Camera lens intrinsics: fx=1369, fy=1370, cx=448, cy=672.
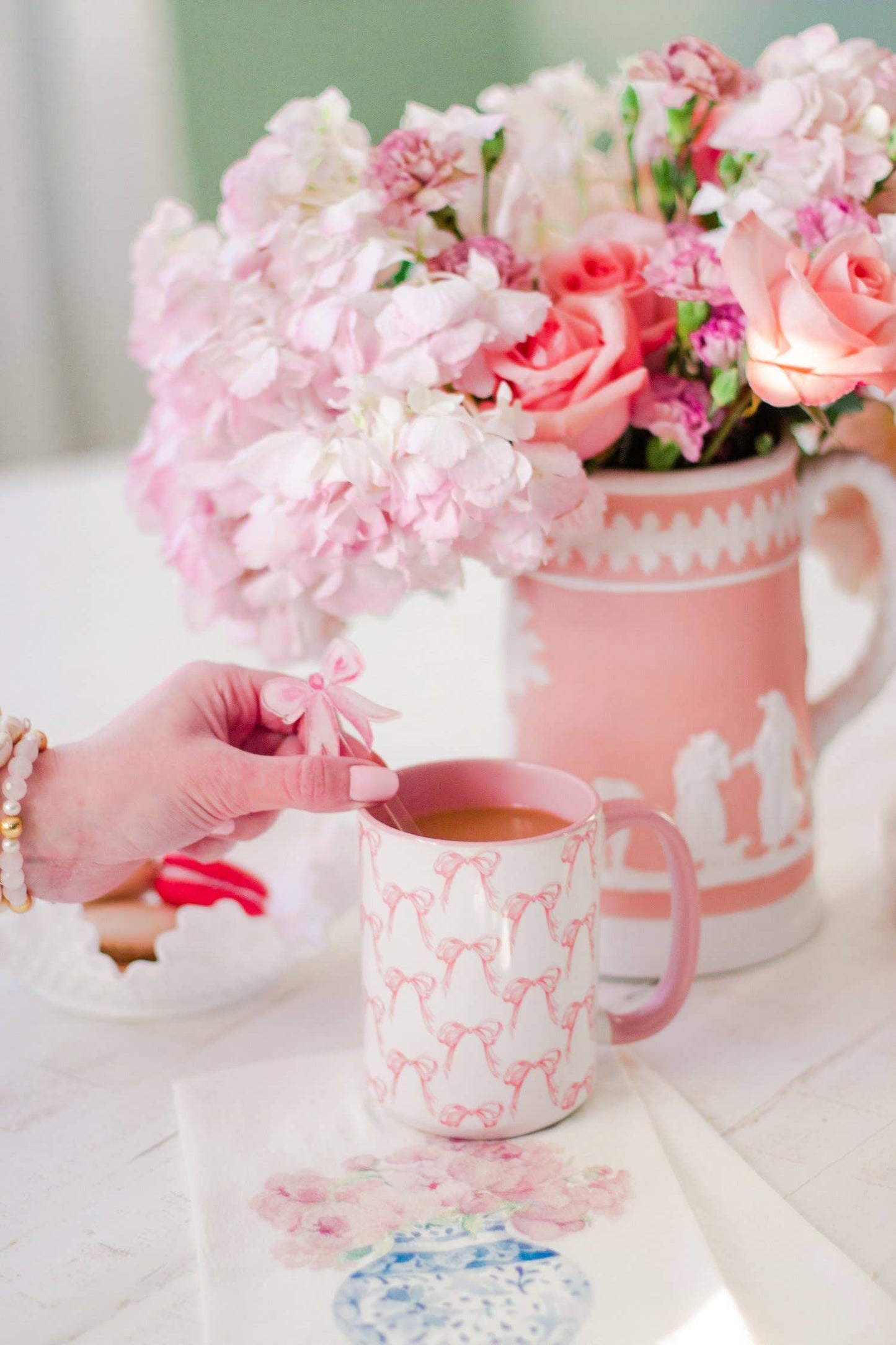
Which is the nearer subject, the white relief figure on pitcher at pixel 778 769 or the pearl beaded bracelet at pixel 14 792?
the pearl beaded bracelet at pixel 14 792

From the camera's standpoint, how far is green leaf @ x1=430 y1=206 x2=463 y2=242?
747mm

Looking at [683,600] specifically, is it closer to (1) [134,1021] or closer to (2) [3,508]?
(1) [134,1021]

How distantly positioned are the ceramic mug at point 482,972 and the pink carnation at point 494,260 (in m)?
0.27

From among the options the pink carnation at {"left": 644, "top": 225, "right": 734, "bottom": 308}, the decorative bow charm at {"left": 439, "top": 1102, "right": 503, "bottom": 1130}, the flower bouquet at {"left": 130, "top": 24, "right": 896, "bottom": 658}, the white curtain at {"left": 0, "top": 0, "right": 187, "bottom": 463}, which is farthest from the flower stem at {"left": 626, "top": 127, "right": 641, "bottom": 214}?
the white curtain at {"left": 0, "top": 0, "right": 187, "bottom": 463}

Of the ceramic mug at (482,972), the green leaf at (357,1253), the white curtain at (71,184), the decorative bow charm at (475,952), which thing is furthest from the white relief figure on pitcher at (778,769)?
the white curtain at (71,184)

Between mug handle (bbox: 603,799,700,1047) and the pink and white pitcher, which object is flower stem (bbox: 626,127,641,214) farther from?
mug handle (bbox: 603,799,700,1047)

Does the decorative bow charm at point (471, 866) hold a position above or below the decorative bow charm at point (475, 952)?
above

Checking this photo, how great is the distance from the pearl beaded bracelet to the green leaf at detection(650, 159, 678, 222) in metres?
0.45

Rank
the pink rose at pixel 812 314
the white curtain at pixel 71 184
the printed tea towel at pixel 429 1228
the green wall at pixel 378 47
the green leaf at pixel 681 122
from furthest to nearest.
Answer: the green wall at pixel 378 47 → the white curtain at pixel 71 184 → the green leaf at pixel 681 122 → the pink rose at pixel 812 314 → the printed tea towel at pixel 429 1228

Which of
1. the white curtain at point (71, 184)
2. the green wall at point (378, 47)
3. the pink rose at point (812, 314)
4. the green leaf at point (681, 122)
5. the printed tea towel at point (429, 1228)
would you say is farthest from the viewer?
the green wall at point (378, 47)

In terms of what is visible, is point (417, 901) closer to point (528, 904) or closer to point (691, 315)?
point (528, 904)

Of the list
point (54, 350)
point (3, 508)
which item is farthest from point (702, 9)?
point (3, 508)

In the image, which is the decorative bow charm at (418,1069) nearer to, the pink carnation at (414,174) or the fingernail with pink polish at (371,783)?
the fingernail with pink polish at (371,783)

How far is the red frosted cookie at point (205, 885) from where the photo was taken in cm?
83
